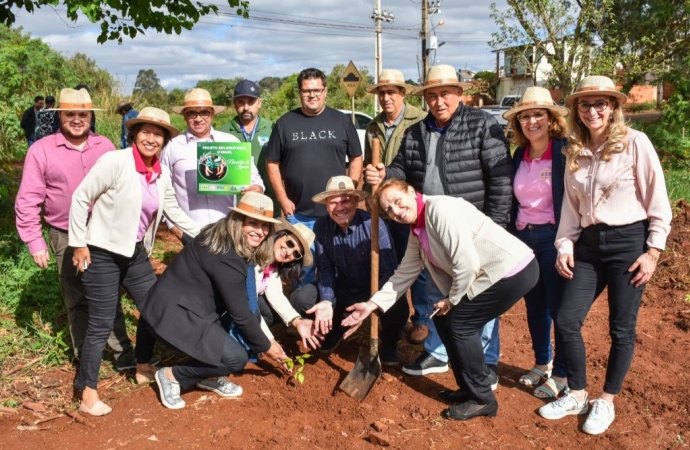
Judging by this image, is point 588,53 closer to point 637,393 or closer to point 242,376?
point 637,393

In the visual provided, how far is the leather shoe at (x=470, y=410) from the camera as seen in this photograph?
12.3 feet

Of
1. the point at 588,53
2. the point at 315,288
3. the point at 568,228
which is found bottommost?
the point at 315,288

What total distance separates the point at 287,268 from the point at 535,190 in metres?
1.74

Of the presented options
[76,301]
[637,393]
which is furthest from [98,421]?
[637,393]

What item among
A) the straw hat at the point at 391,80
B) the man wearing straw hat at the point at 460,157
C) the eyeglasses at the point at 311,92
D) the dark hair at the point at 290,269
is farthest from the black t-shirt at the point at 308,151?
the man wearing straw hat at the point at 460,157

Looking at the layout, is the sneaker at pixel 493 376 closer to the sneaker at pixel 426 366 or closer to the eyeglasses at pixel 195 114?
the sneaker at pixel 426 366

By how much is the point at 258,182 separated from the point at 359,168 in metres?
0.87

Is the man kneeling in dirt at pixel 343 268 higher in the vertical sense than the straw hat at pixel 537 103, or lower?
lower

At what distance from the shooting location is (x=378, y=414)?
3.88m

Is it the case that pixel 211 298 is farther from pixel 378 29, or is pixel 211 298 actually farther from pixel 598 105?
pixel 378 29

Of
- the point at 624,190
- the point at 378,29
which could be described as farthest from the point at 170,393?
the point at 378,29

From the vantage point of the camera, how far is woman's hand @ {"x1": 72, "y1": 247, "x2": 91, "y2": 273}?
365 cm

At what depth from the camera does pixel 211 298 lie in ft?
12.6

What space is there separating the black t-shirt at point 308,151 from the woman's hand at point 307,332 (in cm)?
109
